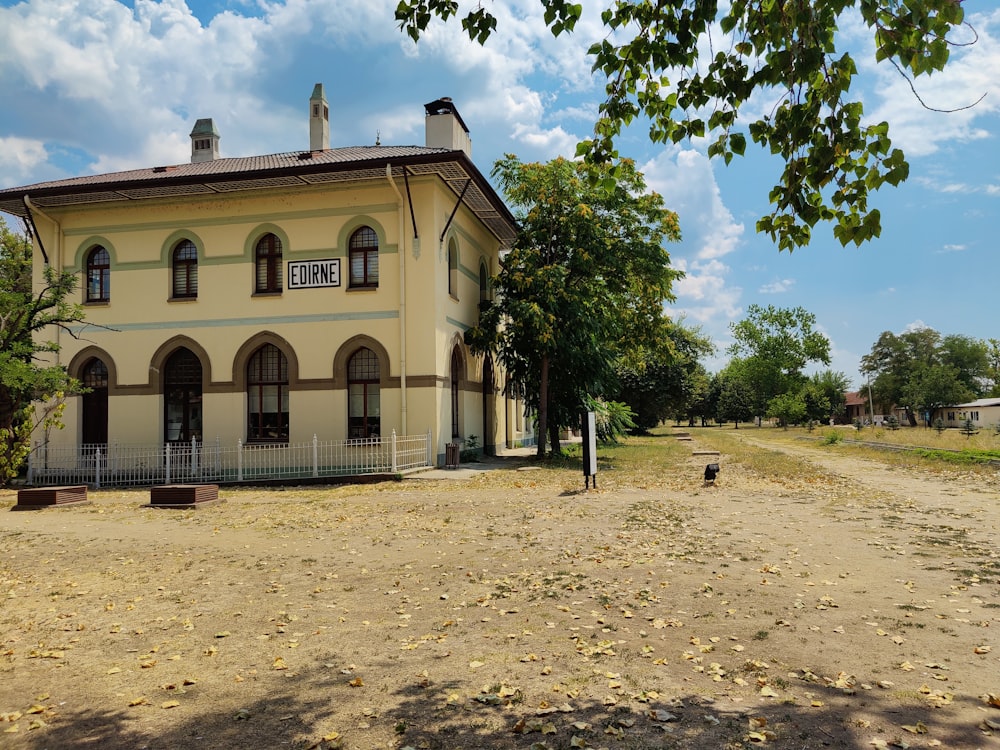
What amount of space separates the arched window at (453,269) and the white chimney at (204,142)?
1050cm

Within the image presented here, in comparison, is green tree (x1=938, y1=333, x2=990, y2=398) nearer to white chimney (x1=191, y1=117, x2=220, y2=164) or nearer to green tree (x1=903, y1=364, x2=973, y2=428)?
green tree (x1=903, y1=364, x2=973, y2=428)

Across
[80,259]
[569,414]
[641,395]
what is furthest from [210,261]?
[641,395]

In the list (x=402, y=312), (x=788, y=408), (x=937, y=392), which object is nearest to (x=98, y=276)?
(x=402, y=312)

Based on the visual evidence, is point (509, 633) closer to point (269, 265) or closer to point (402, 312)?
point (402, 312)

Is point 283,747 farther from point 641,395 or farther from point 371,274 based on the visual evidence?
point 641,395

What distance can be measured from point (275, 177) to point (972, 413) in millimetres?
79675

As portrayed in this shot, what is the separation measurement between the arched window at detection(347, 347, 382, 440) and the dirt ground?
8.87 metres

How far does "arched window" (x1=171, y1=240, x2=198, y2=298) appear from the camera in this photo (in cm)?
2094

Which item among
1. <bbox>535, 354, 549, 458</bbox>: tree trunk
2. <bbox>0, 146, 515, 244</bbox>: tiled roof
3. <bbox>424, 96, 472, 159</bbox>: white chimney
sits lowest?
<bbox>535, 354, 549, 458</bbox>: tree trunk

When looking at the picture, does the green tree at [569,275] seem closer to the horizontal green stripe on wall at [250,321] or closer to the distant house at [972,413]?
the horizontal green stripe on wall at [250,321]

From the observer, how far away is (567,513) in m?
11.2

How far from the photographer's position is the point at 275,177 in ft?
62.2

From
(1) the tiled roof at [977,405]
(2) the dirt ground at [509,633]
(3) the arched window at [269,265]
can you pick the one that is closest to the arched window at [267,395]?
(3) the arched window at [269,265]

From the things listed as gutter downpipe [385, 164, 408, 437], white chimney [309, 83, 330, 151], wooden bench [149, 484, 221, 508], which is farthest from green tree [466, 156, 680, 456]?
wooden bench [149, 484, 221, 508]
